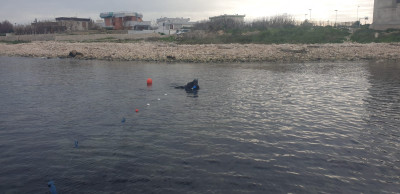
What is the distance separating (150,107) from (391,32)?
56922mm

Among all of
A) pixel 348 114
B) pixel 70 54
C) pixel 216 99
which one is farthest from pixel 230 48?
pixel 348 114

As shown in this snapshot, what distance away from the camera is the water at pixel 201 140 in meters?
8.00

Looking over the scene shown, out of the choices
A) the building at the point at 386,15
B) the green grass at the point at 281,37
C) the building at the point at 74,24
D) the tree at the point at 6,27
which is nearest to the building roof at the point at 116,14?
the building at the point at 74,24

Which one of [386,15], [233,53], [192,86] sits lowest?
[192,86]

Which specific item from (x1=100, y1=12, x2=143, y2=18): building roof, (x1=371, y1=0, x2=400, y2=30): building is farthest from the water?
(x1=100, y1=12, x2=143, y2=18): building roof

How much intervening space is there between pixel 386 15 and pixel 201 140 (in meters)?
66.7

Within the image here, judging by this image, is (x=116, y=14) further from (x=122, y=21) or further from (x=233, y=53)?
(x=233, y=53)

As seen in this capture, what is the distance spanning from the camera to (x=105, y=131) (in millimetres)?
11867

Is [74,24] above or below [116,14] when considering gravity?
below

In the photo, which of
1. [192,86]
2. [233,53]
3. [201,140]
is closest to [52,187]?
[201,140]

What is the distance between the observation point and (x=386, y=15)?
6231 centimetres

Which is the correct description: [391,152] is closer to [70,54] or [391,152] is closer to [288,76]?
[288,76]

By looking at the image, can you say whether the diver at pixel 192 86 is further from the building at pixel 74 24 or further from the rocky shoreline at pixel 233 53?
the building at pixel 74 24

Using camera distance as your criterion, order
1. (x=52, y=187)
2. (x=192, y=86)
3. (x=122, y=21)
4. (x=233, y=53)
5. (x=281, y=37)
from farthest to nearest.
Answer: (x=122, y=21), (x=281, y=37), (x=233, y=53), (x=192, y=86), (x=52, y=187)
